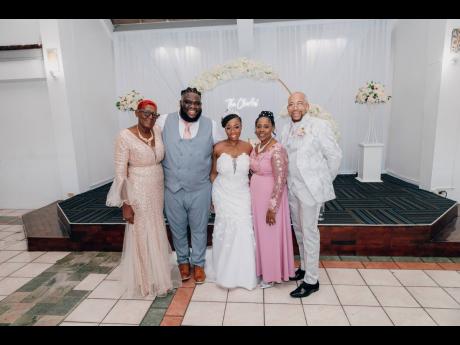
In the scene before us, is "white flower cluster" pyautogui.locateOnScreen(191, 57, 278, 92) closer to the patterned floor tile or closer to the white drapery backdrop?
the white drapery backdrop

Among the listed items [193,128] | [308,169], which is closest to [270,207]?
[308,169]

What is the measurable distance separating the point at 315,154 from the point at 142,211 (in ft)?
5.00

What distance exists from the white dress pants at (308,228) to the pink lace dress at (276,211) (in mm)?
84

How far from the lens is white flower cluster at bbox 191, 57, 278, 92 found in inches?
170

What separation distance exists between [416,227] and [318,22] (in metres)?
4.93

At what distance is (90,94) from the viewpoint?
5.64 m

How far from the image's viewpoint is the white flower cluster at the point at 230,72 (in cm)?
432

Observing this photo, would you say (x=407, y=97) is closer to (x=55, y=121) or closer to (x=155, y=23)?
(x=155, y=23)

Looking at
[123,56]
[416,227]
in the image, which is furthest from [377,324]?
[123,56]

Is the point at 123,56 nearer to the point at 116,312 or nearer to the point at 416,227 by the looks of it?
the point at 116,312

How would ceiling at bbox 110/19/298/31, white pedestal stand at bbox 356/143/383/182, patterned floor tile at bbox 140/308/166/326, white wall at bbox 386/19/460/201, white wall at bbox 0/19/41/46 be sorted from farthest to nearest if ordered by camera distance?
ceiling at bbox 110/19/298/31 < white pedestal stand at bbox 356/143/383/182 < white wall at bbox 0/19/41/46 < white wall at bbox 386/19/460/201 < patterned floor tile at bbox 140/308/166/326

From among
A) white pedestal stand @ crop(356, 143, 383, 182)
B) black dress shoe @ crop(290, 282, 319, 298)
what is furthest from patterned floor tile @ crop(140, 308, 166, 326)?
white pedestal stand @ crop(356, 143, 383, 182)

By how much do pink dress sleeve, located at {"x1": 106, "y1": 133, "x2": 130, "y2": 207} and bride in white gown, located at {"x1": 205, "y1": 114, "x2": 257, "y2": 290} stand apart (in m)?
0.77

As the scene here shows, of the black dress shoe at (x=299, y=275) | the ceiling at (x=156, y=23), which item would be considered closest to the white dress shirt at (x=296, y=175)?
the black dress shoe at (x=299, y=275)
